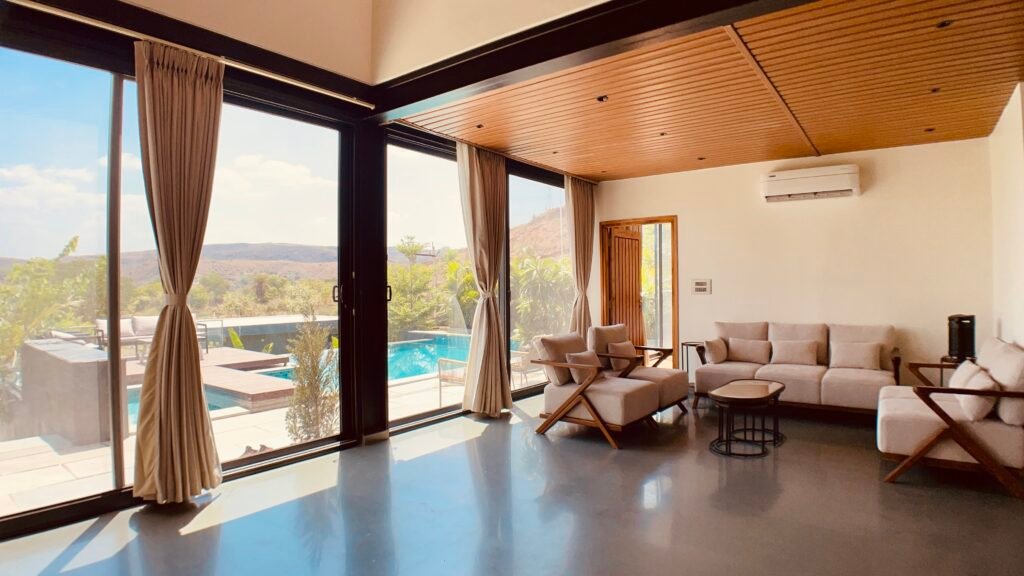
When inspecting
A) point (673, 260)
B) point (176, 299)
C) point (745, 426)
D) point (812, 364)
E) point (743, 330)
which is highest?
point (673, 260)

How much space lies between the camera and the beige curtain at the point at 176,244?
3348 millimetres

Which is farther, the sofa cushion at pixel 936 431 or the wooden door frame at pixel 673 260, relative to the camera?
the wooden door frame at pixel 673 260

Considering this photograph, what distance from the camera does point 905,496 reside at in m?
3.54

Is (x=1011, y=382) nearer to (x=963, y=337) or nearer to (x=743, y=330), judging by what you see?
(x=963, y=337)

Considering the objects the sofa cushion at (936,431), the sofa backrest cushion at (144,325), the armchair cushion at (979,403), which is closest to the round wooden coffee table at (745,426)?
the sofa cushion at (936,431)

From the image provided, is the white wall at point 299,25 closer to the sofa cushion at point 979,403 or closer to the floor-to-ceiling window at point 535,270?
the floor-to-ceiling window at point 535,270

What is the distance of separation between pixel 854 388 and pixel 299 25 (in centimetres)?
558

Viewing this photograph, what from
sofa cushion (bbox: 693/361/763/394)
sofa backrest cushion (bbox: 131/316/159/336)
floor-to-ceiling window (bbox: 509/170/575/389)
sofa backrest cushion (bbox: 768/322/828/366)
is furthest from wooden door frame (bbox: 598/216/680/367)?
sofa backrest cushion (bbox: 131/316/159/336)

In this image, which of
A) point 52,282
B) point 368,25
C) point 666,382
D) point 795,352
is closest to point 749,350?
point 795,352

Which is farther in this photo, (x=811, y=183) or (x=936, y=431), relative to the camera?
(x=811, y=183)

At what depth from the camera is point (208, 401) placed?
382 centimetres

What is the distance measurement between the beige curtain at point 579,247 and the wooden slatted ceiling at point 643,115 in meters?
0.60

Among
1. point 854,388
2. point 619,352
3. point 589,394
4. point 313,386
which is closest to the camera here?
point 313,386

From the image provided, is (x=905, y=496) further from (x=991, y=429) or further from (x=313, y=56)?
(x=313, y=56)
